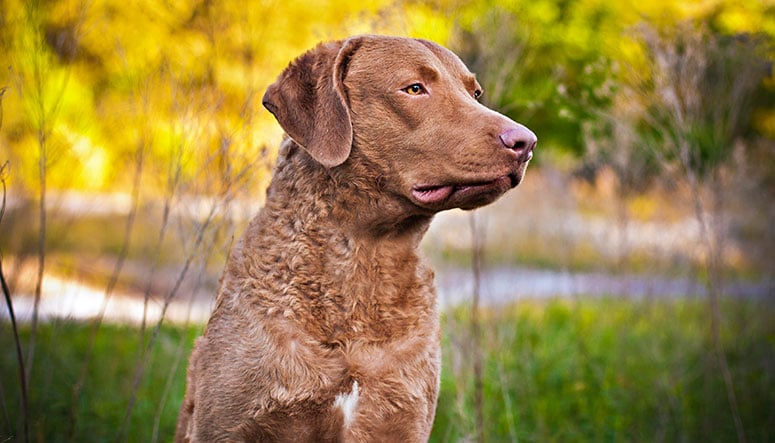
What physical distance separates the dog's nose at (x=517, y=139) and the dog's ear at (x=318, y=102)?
536 millimetres

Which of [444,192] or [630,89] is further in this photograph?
[630,89]

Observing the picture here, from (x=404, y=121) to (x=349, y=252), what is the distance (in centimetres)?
50

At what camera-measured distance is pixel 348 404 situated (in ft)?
8.47

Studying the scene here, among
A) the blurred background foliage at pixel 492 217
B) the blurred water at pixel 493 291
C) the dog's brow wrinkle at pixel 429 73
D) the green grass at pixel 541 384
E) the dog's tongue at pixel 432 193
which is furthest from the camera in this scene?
the blurred water at pixel 493 291

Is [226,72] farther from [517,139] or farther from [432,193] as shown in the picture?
[517,139]

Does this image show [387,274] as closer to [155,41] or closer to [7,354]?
[7,354]

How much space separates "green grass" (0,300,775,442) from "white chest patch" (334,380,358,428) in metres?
1.47

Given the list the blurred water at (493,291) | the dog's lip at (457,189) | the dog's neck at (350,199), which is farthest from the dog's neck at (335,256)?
the blurred water at (493,291)

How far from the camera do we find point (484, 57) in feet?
15.4

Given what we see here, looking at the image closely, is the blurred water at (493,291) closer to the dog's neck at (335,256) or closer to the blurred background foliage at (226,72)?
the blurred background foliage at (226,72)

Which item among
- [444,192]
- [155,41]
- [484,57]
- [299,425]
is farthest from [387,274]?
[155,41]

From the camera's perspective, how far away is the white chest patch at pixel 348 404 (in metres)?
2.57

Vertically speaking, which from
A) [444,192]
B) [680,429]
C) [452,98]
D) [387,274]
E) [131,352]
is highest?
[452,98]

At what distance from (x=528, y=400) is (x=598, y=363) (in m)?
0.89
